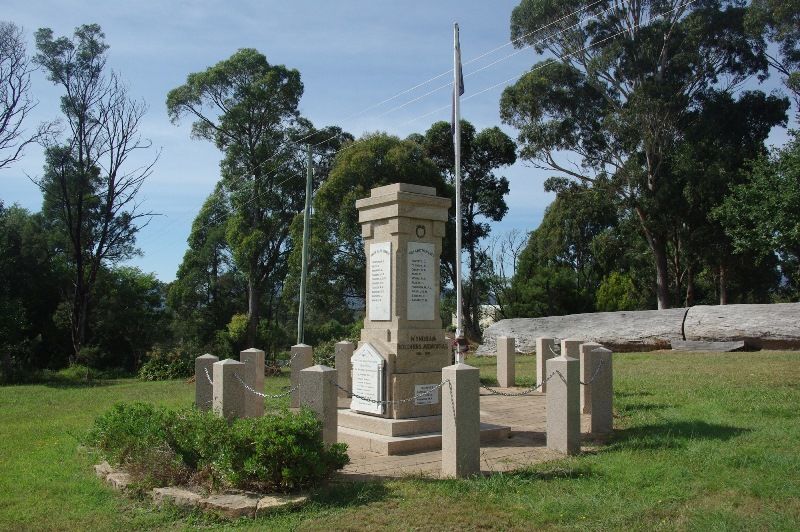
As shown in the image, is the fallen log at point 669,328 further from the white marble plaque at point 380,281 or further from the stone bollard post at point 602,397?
the white marble plaque at point 380,281

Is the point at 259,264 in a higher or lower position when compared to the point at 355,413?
higher

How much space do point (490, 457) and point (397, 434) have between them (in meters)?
1.37

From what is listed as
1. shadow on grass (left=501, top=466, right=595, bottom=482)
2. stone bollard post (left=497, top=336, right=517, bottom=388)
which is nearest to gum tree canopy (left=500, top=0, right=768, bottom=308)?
stone bollard post (left=497, top=336, right=517, bottom=388)

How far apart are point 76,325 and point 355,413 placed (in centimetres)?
1931

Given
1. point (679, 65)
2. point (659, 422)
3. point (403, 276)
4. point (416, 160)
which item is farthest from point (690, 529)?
point (679, 65)

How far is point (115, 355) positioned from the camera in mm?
29750

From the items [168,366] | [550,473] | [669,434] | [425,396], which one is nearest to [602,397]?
[669,434]

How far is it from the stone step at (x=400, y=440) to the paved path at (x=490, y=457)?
0.41 ft

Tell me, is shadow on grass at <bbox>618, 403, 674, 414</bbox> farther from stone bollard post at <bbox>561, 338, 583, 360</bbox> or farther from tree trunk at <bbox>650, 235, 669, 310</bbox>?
tree trunk at <bbox>650, 235, 669, 310</bbox>

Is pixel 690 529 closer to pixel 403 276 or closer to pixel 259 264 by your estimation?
pixel 403 276

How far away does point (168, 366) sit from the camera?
69.2 ft

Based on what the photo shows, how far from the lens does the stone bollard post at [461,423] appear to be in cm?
666

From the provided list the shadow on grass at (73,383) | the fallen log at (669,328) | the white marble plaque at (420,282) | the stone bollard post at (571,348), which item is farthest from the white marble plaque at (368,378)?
the shadow on grass at (73,383)

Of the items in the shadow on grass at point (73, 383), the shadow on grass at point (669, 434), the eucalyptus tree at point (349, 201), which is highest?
the eucalyptus tree at point (349, 201)
